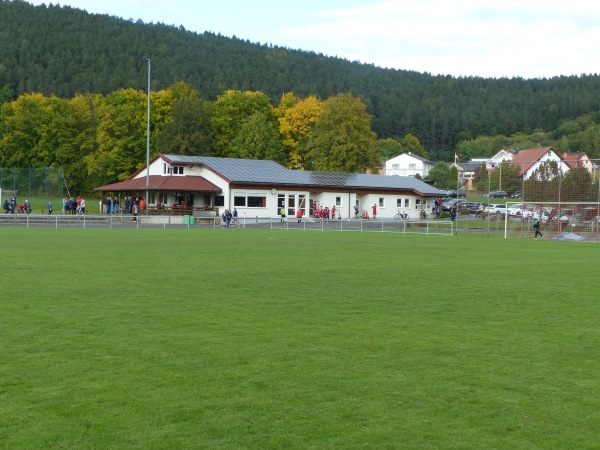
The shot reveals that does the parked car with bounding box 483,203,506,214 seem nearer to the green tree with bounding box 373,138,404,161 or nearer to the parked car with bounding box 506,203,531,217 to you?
the parked car with bounding box 506,203,531,217

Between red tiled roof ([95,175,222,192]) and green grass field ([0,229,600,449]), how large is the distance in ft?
152

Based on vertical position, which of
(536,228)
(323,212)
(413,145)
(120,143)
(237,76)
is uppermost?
(237,76)

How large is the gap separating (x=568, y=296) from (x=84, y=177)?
80889 millimetres

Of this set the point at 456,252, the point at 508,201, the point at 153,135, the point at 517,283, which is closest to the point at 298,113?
the point at 153,135

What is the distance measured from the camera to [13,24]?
142 m

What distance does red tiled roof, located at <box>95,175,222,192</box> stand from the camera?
6162 centimetres

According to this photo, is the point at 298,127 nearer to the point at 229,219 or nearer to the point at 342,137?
the point at 342,137

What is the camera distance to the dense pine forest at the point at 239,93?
89625mm

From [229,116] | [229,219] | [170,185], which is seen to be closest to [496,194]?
[229,219]

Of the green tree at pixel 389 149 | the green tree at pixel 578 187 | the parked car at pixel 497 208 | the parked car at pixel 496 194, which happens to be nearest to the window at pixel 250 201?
the parked car at pixel 497 208

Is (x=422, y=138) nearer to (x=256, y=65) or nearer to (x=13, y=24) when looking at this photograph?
(x=256, y=65)

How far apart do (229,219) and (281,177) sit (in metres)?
16.9

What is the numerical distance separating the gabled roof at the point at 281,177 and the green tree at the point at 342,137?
5534 mm

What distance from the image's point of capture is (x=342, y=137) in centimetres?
8081
